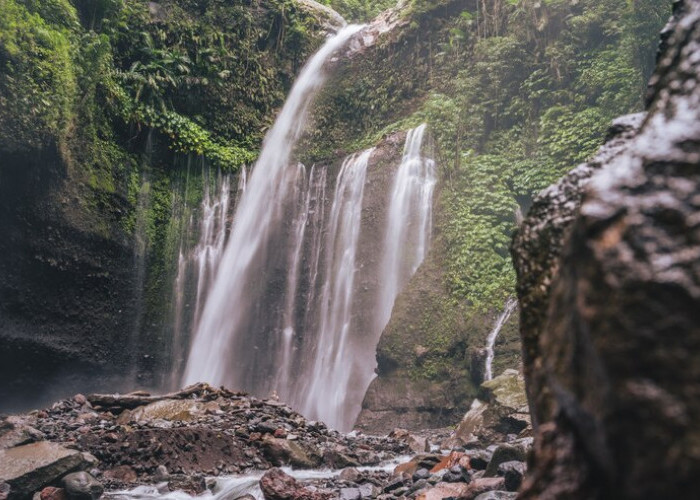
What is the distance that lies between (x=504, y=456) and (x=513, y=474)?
1.97 feet

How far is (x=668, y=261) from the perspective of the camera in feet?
3.11

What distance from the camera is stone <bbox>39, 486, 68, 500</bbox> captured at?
461 centimetres

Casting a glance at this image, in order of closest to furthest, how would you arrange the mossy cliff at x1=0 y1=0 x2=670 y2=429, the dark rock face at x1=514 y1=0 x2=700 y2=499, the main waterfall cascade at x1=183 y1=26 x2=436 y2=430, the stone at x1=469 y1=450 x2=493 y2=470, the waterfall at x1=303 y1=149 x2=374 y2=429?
the dark rock face at x1=514 y1=0 x2=700 y2=499
the stone at x1=469 y1=450 x2=493 y2=470
the mossy cliff at x1=0 y1=0 x2=670 y2=429
the waterfall at x1=303 y1=149 x2=374 y2=429
the main waterfall cascade at x1=183 y1=26 x2=436 y2=430

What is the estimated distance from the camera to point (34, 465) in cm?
479

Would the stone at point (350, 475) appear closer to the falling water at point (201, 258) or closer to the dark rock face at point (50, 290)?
the dark rock face at point (50, 290)

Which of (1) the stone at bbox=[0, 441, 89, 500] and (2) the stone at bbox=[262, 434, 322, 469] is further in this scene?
(2) the stone at bbox=[262, 434, 322, 469]

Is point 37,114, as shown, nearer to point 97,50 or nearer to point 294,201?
point 97,50

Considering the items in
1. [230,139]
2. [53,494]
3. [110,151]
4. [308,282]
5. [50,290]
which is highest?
[230,139]

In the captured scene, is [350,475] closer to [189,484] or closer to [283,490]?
[283,490]

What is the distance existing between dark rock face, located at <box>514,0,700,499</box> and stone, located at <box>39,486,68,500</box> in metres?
4.86

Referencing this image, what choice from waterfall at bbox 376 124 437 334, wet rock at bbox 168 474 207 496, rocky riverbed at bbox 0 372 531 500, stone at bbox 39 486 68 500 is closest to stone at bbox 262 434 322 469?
rocky riverbed at bbox 0 372 531 500

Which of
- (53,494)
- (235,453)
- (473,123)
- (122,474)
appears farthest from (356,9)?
(53,494)

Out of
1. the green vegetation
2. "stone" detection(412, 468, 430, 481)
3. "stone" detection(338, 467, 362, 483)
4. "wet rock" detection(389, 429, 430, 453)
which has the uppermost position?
the green vegetation

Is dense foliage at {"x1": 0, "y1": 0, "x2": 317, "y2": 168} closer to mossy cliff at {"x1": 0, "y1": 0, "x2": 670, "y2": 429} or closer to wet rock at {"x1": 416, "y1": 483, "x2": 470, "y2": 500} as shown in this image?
mossy cliff at {"x1": 0, "y1": 0, "x2": 670, "y2": 429}
